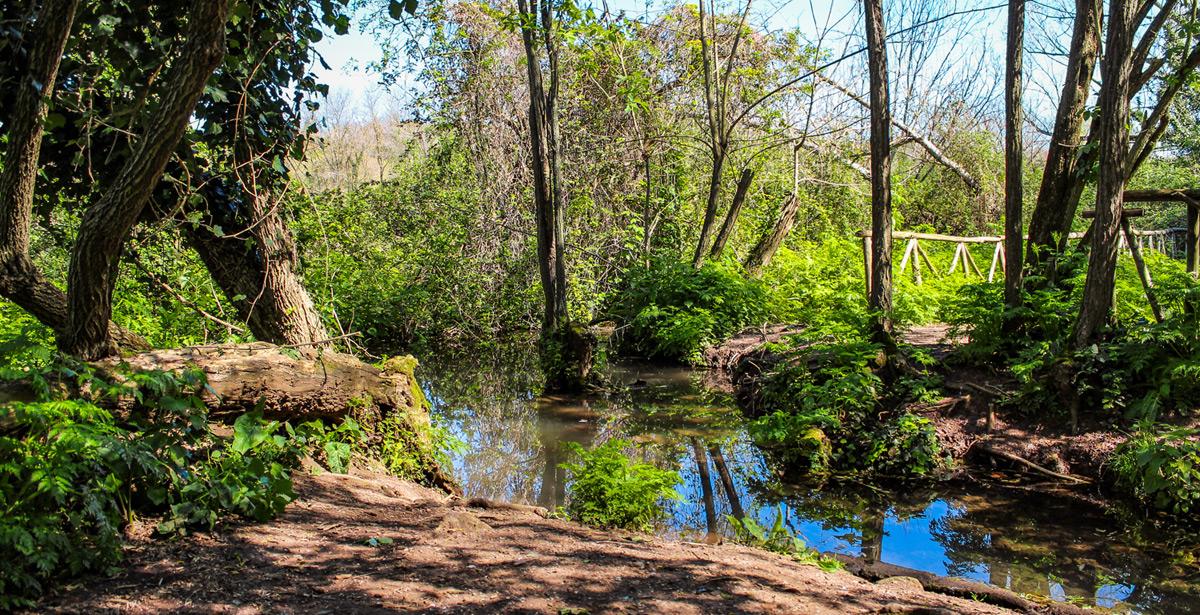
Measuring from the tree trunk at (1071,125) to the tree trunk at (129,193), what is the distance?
8.35m

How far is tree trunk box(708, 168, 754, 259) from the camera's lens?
53.3 ft

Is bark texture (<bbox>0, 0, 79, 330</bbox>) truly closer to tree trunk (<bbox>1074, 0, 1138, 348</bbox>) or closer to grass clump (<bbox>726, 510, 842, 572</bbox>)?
grass clump (<bbox>726, 510, 842, 572</bbox>)

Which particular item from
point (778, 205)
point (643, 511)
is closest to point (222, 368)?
point (643, 511)

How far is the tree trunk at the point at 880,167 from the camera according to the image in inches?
388

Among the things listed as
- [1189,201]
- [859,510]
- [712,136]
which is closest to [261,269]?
[859,510]

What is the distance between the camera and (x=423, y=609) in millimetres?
3650

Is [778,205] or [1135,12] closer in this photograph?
[1135,12]

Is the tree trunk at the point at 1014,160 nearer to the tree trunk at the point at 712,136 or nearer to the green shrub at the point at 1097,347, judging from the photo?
the green shrub at the point at 1097,347

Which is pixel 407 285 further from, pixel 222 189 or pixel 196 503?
pixel 196 503

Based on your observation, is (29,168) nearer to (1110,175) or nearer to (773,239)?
(1110,175)

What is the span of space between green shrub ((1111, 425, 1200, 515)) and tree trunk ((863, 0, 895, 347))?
11.0 feet

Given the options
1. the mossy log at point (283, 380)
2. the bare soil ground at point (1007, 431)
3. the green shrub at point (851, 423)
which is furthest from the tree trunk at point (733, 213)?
the mossy log at point (283, 380)

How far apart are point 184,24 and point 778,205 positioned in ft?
48.5

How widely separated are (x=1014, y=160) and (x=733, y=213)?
7411mm
